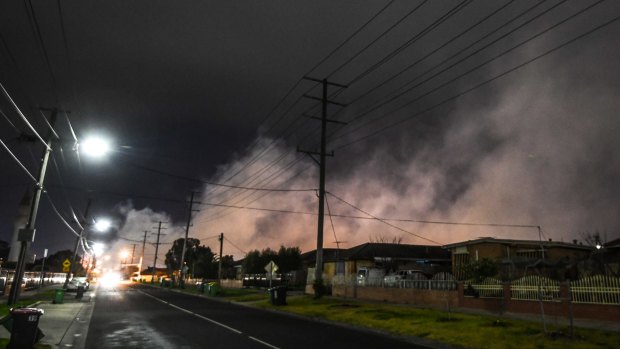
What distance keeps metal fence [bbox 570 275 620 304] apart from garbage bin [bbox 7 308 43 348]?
1838 cm

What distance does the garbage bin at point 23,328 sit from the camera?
33.6 feet

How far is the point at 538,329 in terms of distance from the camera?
15188 millimetres

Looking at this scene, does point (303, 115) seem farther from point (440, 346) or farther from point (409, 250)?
point (409, 250)

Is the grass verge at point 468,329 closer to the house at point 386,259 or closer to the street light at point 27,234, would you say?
the street light at point 27,234

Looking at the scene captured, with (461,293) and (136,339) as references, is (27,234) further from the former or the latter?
(461,293)

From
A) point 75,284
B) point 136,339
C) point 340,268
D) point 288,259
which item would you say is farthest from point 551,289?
point 288,259

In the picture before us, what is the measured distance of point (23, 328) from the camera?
33.8 feet

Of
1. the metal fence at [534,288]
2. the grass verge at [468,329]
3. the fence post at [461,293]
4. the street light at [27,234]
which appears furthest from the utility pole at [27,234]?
the metal fence at [534,288]

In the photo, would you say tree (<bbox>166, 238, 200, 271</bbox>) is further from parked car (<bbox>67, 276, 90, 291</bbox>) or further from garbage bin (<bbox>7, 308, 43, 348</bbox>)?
garbage bin (<bbox>7, 308, 43, 348</bbox>)

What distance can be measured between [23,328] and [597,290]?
18.7 m

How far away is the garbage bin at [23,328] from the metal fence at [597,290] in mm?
18376

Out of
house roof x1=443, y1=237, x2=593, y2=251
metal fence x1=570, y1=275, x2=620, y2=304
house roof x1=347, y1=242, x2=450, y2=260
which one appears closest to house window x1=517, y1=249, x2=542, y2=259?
house roof x1=443, y1=237, x2=593, y2=251

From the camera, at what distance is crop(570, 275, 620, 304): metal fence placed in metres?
16.4

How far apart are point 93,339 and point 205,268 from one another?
305ft
